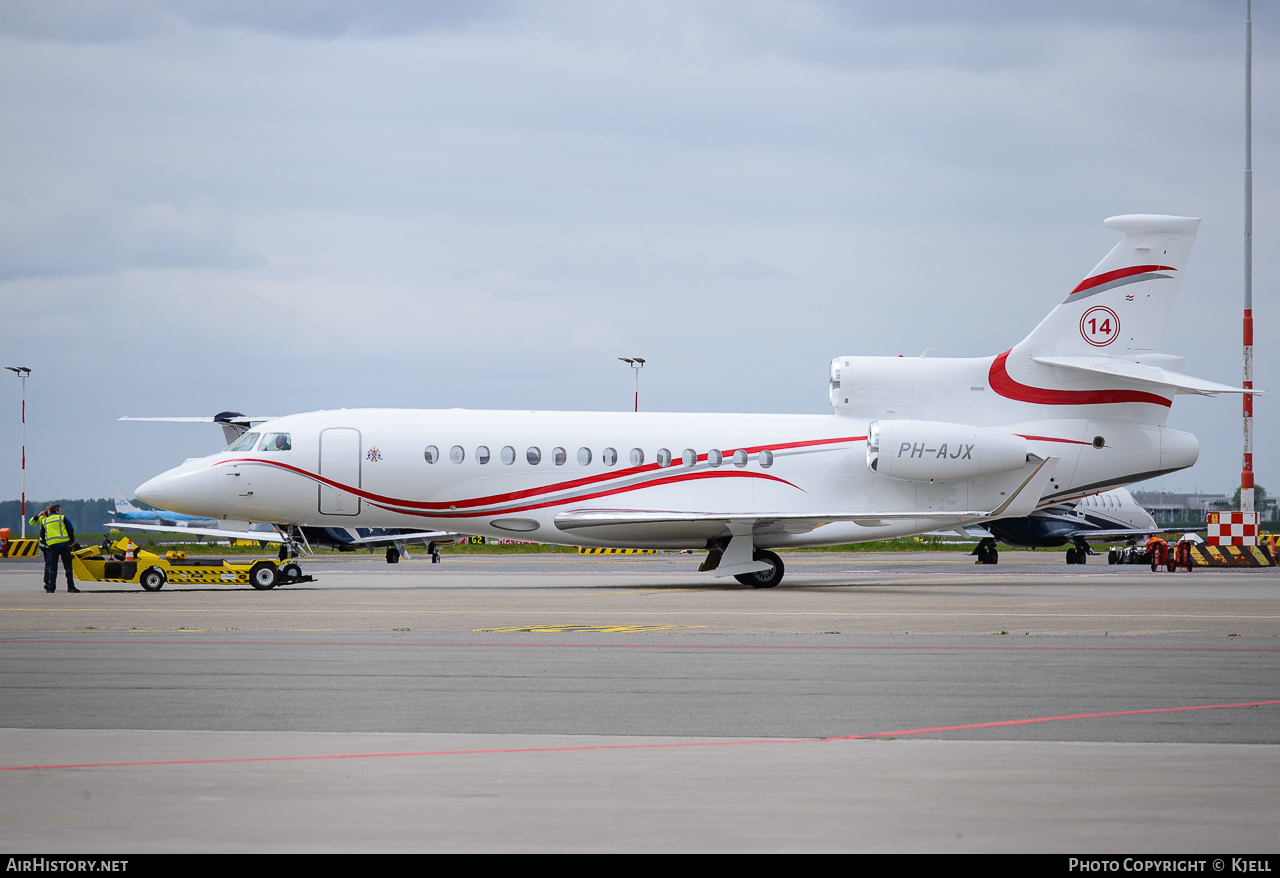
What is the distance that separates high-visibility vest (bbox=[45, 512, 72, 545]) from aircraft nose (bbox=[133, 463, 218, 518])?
167 centimetres

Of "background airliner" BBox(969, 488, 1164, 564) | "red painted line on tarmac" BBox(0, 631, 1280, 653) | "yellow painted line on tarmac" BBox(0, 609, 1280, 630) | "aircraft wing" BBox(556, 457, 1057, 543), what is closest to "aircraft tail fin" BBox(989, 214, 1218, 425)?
"aircraft wing" BBox(556, 457, 1057, 543)

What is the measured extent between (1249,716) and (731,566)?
18546 millimetres

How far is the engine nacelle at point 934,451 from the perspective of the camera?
27.8m

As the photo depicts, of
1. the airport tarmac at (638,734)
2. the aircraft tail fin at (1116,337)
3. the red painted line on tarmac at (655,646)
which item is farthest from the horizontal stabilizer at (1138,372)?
the red painted line on tarmac at (655,646)

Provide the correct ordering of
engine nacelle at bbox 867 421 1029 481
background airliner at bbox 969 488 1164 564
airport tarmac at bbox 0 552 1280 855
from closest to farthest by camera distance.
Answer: airport tarmac at bbox 0 552 1280 855, engine nacelle at bbox 867 421 1029 481, background airliner at bbox 969 488 1164 564

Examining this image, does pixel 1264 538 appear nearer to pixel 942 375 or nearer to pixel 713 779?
pixel 942 375

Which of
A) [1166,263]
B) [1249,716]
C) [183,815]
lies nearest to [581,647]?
[1249,716]

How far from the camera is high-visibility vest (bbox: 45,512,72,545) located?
26672 mm

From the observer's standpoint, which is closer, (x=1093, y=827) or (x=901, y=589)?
(x=1093, y=827)

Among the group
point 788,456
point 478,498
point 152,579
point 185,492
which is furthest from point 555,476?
point 152,579

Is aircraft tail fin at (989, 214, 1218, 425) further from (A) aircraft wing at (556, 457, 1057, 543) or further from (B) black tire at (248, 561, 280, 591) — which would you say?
(B) black tire at (248, 561, 280, 591)

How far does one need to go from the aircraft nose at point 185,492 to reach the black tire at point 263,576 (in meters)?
1.63

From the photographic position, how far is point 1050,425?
29.0m

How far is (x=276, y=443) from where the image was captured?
2733 centimetres
